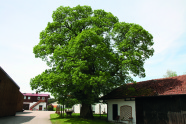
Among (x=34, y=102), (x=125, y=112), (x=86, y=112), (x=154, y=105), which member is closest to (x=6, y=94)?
(x=86, y=112)

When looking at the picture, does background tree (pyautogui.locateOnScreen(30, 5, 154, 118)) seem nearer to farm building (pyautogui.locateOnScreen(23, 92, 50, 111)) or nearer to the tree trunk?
the tree trunk

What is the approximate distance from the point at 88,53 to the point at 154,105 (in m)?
8.94

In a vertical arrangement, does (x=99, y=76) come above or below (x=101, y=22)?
below

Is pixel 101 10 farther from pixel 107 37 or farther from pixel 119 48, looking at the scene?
pixel 119 48

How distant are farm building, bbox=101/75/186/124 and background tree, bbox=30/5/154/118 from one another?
8.64 feet

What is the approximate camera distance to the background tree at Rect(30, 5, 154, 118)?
702 inches

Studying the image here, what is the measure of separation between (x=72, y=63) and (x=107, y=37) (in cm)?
724

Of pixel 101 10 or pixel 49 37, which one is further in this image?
pixel 101 10

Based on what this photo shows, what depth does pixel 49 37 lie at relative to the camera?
21281 mm

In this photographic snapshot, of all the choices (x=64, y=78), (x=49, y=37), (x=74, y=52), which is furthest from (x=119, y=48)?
(x=49, y=37)

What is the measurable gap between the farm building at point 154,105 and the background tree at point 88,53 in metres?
2.63

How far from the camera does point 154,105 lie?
16.4 meters

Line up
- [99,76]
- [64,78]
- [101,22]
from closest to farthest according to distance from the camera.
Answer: [99,76] < [64,78] < [101,22]

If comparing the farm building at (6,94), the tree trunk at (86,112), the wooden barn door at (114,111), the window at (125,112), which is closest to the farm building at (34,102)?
the farm building at (6,94)
